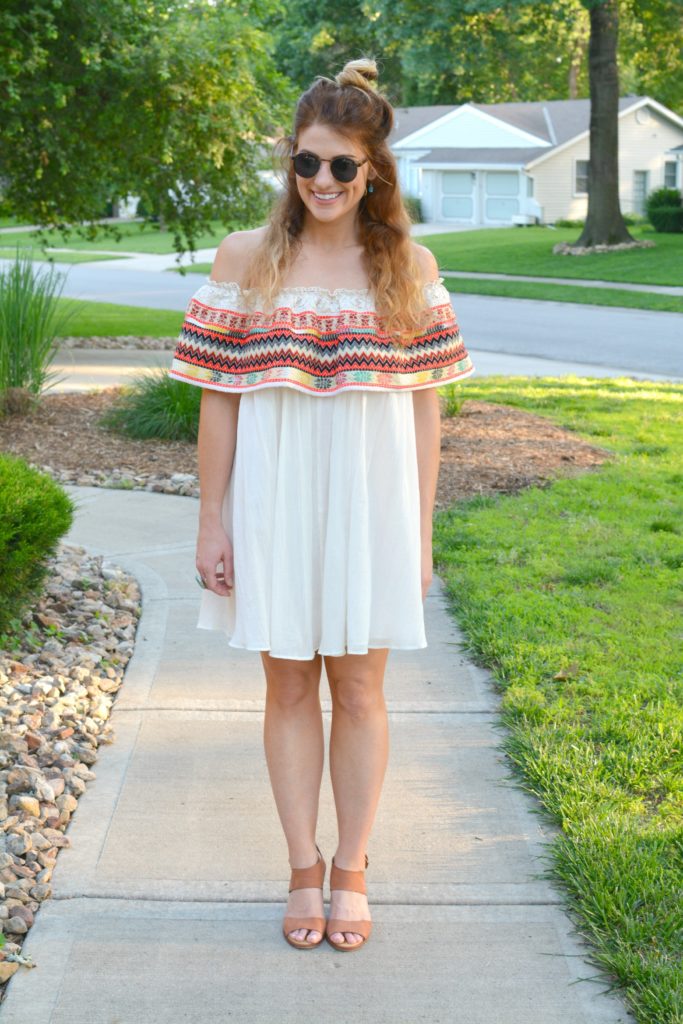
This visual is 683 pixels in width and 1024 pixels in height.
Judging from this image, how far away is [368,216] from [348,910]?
5.42 ft

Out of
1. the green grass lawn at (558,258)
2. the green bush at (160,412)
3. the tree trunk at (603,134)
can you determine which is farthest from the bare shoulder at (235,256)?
the tree trunk at (603,134)

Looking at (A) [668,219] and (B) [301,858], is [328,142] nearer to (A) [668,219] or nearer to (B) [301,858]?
(B) [301,858]

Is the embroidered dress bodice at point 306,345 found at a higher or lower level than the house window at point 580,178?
lower

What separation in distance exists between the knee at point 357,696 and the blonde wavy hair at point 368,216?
0.81 m

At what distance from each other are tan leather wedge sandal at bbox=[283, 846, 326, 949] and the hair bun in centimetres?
183

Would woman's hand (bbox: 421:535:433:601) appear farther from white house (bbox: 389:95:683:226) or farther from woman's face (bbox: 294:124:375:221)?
white house (bbox: 389:95:683:226)

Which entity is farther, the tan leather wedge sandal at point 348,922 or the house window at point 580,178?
the house window at point 580,178

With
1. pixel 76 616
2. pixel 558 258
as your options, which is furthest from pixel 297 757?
pixel 558 258

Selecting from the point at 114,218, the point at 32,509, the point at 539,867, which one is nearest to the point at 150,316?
the point at 32,509

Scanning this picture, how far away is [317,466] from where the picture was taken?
2.80m

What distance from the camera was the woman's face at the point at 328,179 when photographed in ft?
9.18

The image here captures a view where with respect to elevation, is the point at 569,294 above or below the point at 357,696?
above

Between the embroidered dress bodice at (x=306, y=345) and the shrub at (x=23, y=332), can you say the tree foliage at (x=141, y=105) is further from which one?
the embroidered dress bodice at (x=306, y=345)

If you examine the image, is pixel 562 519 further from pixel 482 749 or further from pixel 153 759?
pixel 153 759
